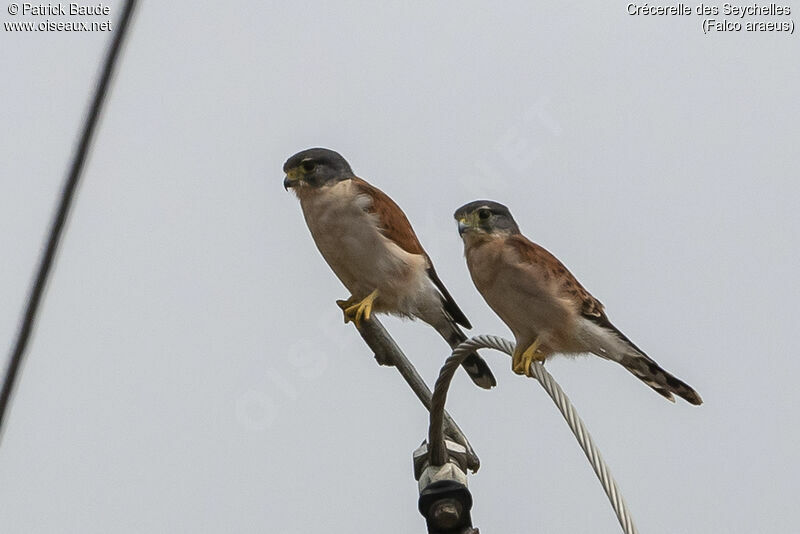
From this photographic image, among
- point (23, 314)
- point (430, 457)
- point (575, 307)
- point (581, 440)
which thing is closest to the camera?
point (23, 314)

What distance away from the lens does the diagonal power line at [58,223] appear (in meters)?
1.91

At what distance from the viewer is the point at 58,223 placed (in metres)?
1.91

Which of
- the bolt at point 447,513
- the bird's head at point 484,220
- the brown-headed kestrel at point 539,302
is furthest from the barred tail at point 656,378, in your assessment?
the bolt at point 447,513

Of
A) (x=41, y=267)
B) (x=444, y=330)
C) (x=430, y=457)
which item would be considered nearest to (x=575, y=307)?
(x=444, y=330)

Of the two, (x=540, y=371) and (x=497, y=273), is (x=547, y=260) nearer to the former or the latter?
(x=497, y=273)

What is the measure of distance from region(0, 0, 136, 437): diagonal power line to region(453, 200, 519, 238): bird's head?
7.93 ft

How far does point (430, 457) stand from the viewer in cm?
321

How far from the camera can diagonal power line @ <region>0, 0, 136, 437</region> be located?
191cm

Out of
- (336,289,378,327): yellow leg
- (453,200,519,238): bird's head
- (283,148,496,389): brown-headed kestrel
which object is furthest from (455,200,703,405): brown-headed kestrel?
(336,289,378,327): yellow leg

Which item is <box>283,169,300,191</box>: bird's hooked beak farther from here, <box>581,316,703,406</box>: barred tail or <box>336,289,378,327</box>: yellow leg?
<box>581,316,703,406</box>: barred tail

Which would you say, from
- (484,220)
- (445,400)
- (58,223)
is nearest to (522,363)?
(484,220)

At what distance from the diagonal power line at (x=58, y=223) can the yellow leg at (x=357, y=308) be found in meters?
1.91

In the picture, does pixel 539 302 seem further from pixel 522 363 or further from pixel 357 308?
pixel 357 308

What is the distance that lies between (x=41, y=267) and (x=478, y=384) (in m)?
2.51
